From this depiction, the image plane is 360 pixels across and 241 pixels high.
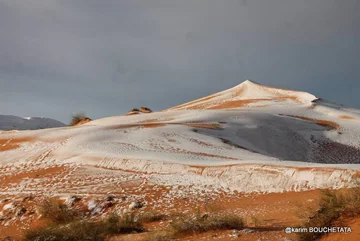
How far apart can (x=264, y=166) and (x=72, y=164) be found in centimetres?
1150

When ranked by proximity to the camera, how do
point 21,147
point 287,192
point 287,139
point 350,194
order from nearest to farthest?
point 350,194, point 287,192, point 21,147, point 287,139

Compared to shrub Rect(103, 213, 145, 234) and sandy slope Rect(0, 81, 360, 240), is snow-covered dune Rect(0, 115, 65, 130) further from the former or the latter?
shrub Rect(103, 213, 145, 234)

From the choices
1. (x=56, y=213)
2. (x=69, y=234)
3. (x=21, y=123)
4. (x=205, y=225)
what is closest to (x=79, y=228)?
(x=69, y=234)

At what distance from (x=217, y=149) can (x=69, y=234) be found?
16575mm

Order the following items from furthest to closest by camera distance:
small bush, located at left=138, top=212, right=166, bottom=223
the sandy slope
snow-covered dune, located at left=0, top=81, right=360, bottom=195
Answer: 1. snow-covered dune, located at left=0, top=81, right=360, bottom=195
2. the sandy slope
3. small bush, located at left=138, top=212, right=166, bottom=223

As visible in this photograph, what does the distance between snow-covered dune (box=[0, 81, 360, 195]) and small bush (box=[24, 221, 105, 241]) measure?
24.5 ft

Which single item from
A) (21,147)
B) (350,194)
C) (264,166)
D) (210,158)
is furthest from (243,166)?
(21,147)

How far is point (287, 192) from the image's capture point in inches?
574

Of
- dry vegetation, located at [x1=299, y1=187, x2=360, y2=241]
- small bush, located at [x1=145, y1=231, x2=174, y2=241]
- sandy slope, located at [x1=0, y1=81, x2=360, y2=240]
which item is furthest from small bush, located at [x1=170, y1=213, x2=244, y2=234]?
dry vegetation, located at [x1=299, y1=187, x2=360, y2=241]

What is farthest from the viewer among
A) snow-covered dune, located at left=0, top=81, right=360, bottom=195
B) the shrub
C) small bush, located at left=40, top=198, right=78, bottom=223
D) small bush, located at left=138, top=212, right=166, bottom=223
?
snow-covered dune, located at left=0, top=81, right=360, bottom=195

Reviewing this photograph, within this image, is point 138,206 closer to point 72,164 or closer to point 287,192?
point 287,192

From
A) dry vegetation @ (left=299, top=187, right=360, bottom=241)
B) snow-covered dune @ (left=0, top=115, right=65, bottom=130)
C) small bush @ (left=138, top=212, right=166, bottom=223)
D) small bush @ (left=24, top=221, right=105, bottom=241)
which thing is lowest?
small bush @ (left=138, top=212, right=166, bottom=223)

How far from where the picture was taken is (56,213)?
45.2ft

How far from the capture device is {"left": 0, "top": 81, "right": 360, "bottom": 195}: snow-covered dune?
16141mm
